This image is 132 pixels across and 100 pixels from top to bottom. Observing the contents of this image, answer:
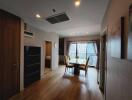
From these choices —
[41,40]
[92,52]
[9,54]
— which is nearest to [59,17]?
[9,54]

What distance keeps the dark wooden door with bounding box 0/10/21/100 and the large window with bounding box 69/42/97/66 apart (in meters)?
6.12

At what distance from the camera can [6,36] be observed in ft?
9.04

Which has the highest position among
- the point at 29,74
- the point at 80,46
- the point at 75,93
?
the point at 80,46

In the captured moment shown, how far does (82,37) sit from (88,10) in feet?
18.9

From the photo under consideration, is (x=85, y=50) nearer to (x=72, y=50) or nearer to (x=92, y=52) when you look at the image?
(x=92, y=52)

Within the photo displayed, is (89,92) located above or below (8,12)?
below

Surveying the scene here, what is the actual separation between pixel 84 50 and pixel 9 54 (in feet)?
21.6

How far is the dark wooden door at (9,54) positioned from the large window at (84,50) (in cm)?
612

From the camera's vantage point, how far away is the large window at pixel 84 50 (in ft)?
26.4

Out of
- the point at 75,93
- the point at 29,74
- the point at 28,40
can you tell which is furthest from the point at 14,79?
the point at 75,93

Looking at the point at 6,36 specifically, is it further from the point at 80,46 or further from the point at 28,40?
the point at 80,46

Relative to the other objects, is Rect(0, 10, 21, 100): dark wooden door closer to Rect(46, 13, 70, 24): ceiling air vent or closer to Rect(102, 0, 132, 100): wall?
Rect(46, 13, 70, 24): ceiling air vent

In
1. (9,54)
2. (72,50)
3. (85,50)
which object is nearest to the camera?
(9,54)

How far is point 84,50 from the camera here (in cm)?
852
